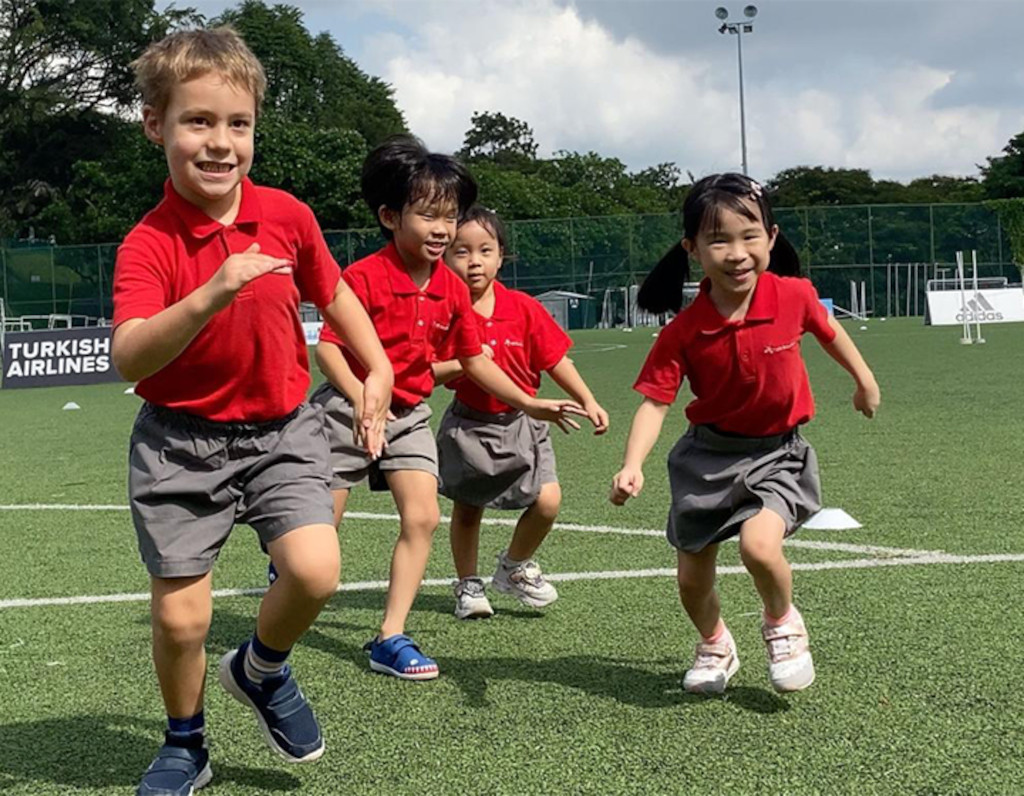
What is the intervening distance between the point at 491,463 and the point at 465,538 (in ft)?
1.02

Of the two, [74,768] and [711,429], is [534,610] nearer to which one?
[711,429]

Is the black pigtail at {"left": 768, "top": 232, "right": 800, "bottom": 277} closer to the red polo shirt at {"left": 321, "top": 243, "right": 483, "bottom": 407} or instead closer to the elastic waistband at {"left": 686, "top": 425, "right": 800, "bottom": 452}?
the elastic waistband at {"left": 686, "top": 425, "right": 800, "bottom": 452}

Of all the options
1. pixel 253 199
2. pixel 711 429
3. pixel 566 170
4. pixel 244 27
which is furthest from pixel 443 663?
pixel 566 170

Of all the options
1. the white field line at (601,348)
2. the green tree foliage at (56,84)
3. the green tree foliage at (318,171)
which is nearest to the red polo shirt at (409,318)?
the white field line at (601,348)

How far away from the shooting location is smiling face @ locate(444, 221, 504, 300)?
209 inches

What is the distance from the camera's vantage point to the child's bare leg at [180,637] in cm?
319

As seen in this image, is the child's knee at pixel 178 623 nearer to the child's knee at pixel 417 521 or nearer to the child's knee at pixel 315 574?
the child's knee at pixel 315 574

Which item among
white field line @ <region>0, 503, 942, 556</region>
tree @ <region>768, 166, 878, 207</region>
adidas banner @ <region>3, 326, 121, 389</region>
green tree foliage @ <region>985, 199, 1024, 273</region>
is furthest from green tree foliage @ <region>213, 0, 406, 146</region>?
white field line @ <region>0, 503, 942, 556</region>

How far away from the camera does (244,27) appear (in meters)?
69.1

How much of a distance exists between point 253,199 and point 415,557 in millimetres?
1679

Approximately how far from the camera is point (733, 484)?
393cm

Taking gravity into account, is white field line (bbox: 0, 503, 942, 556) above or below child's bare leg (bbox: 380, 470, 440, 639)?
below

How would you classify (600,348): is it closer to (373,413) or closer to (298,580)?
(373,413)

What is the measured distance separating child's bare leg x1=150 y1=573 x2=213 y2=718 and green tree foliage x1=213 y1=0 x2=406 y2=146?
221 feet
